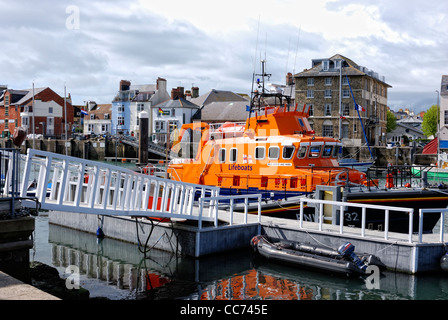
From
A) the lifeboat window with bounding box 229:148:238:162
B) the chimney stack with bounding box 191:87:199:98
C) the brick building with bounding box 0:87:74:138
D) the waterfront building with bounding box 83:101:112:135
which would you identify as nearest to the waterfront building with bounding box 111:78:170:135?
the waterfront building with bounding box 83:101:112:135

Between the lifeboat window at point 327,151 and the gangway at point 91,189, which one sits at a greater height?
the lifeboat window at point 327,151

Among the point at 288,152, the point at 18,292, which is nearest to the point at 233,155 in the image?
the point at 288,152

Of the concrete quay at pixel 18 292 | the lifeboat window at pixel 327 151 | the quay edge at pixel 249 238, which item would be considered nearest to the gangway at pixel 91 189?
the quay edge at pixel 249 238

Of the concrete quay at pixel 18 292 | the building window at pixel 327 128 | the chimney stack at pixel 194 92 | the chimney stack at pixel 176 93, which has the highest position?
the chimney stack at pixel 194 92

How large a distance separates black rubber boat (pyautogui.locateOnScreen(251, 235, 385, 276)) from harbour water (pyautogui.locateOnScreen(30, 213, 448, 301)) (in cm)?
26

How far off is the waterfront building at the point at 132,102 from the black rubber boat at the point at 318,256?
66.8 meters

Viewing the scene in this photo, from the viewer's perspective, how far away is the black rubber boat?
465 inches

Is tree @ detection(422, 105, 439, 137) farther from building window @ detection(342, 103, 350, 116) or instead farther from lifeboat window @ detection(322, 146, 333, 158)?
lifeboat window @ detection(322, 146, 333, 158)

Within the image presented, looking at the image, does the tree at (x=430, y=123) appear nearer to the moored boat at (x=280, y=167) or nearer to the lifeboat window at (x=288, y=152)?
the moored boat at (x=280, y=167)

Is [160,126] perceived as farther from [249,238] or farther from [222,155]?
[249,238]

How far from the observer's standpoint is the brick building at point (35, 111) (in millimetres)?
78312

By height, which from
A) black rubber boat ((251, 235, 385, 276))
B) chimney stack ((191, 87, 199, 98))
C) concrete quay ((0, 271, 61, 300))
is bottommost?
black rubber boat ((251, 235, 385, 276))
